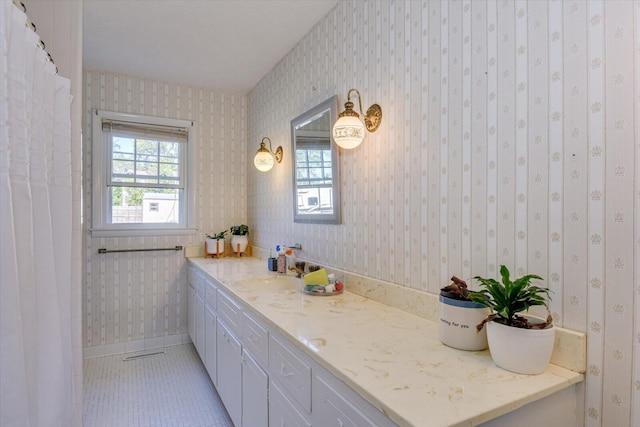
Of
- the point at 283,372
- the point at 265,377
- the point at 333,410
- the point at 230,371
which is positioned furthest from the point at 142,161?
the point at 333,410

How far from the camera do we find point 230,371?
2.02 meters

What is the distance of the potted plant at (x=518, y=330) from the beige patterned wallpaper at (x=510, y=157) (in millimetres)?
129

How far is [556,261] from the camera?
1043 millimetres

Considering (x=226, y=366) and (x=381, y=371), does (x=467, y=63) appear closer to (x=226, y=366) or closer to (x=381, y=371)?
(x=381, y=371)

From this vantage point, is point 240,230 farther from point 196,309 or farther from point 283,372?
point 283,372

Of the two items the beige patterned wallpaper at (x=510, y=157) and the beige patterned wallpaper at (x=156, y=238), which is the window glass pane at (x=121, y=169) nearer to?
the beige patterned wallpaper at (x=156, y=238)

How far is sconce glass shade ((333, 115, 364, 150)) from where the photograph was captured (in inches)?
69.8

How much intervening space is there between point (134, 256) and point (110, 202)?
0.55 metres

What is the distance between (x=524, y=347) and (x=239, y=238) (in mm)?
2872

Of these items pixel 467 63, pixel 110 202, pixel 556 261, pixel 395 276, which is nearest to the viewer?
pixel 556 261

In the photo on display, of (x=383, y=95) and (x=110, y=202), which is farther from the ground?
(x=383, y=95)

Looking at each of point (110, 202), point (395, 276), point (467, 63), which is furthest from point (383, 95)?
point (110, 202)

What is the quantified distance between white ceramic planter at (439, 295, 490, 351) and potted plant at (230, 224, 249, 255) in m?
2.61

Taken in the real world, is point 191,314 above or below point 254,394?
below
